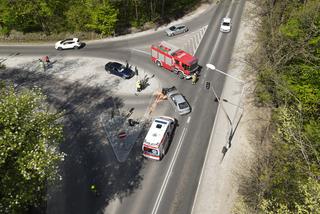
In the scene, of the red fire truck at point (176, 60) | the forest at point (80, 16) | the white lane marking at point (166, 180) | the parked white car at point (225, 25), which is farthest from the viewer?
the parked white car at point (225, 25)

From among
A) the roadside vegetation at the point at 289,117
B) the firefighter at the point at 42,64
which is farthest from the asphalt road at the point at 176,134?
the roadside vegetation at the point at 289,117

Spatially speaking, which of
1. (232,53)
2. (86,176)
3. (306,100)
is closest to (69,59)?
(86,176)

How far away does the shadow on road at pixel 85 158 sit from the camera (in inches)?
1129

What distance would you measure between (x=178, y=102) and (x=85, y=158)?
13.9 metres

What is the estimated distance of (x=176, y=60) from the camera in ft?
137

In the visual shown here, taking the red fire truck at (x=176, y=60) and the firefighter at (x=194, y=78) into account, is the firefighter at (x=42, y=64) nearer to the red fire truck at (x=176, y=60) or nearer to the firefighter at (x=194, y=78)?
the red fire truck at (x=176, y=60)

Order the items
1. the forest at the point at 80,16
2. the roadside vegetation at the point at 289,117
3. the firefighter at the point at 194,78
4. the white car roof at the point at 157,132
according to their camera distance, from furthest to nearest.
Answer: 1. the forest at the point at 80,16
2. the firefighter at the point at 194,78
3. the white car roof at the point at 157,132
4. the roadside vegetation at the point at 289,117

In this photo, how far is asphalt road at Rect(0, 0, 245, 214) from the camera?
92.3 ft

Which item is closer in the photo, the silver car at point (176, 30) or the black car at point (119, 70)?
the black car at point (119, 70)

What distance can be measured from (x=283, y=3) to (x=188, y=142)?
24701 mm

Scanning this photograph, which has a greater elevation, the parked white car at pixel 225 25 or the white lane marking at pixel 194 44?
the parked white car at pixel 225 25

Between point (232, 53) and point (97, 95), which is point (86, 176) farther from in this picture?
point (232, 53)

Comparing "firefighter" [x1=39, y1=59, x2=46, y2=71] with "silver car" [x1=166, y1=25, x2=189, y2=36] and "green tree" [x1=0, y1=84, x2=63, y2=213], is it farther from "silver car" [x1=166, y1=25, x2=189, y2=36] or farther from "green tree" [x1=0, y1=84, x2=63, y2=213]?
"green tree" [x1=0, y1=84, x2=63, y2=213]

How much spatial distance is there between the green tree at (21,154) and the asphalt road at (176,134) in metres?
9.14
